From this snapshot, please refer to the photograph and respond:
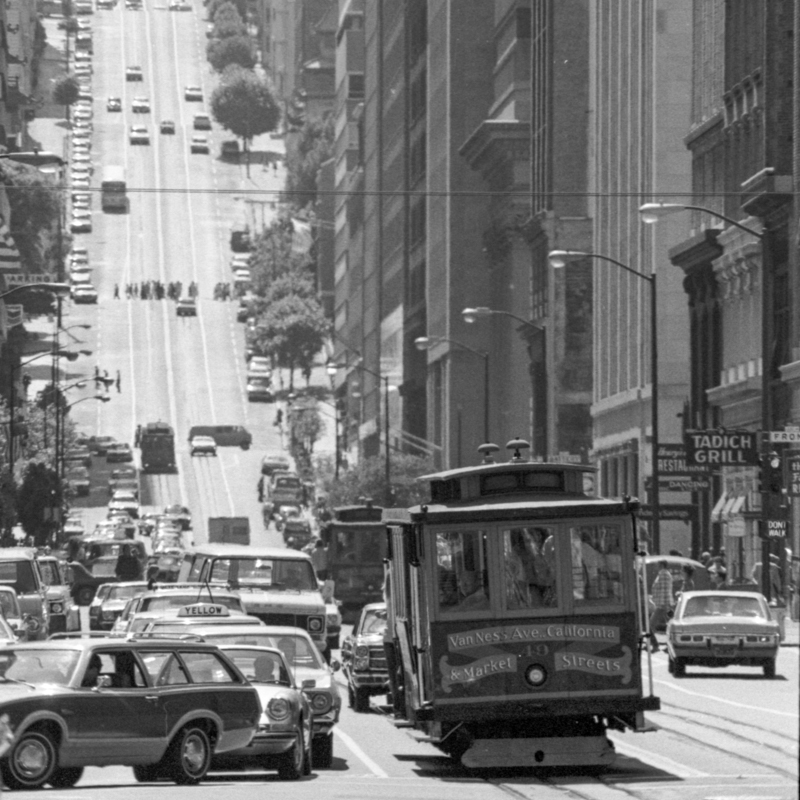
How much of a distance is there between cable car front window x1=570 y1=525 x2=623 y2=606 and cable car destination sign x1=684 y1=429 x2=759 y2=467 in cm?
2530

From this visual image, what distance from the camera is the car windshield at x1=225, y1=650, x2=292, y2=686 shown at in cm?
2406

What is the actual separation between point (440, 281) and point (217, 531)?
77.1 feet

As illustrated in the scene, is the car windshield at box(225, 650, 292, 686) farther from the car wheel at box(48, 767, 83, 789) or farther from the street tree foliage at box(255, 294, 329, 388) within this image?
the street tree foliage at box(255, 294, 329, 388)

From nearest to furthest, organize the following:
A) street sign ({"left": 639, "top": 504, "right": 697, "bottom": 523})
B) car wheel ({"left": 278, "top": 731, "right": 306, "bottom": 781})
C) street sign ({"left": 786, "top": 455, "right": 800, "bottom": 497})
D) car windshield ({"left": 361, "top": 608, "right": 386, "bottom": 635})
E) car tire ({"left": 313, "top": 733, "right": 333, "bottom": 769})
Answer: car wheel ({"left": 278, "top": 731, "right": 306, "bottom": 781}) → car tire ({"left": 313, "top": 733, "right": 333, "bottom": 769}) → car windshield ({"left": 361, "top": 608, "right": 386, "bottom": 635}) → street sign ({"left": 786, "top": 455, "right": 800, "bottom": 497}) → street sign ({"left": 639, "top": 504, "right": 697, "bottom": 523})

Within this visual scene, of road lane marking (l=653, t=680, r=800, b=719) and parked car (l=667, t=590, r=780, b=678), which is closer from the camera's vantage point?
road lane marking (l=653, t=680, r=800, b=719)

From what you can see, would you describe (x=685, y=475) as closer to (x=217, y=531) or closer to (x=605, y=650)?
(x=605, y=650)

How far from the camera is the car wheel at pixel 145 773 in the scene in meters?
22.7

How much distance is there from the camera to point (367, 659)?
32.8 meters

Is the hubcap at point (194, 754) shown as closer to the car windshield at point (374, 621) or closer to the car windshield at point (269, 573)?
the car windshield at point (374, 621)

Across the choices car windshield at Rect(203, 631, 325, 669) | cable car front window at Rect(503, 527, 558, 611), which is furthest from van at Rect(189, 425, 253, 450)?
cable car front window at Rect(503, 527, 558, 611)

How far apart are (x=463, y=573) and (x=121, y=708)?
406cm

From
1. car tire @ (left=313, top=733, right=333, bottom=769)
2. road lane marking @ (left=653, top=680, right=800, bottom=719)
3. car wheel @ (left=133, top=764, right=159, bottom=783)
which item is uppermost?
car wheel @ (left=133, top=764, right=159, bottom=783)

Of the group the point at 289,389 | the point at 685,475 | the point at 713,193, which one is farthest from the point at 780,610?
the point at 289,389

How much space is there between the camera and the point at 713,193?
2744 inches
